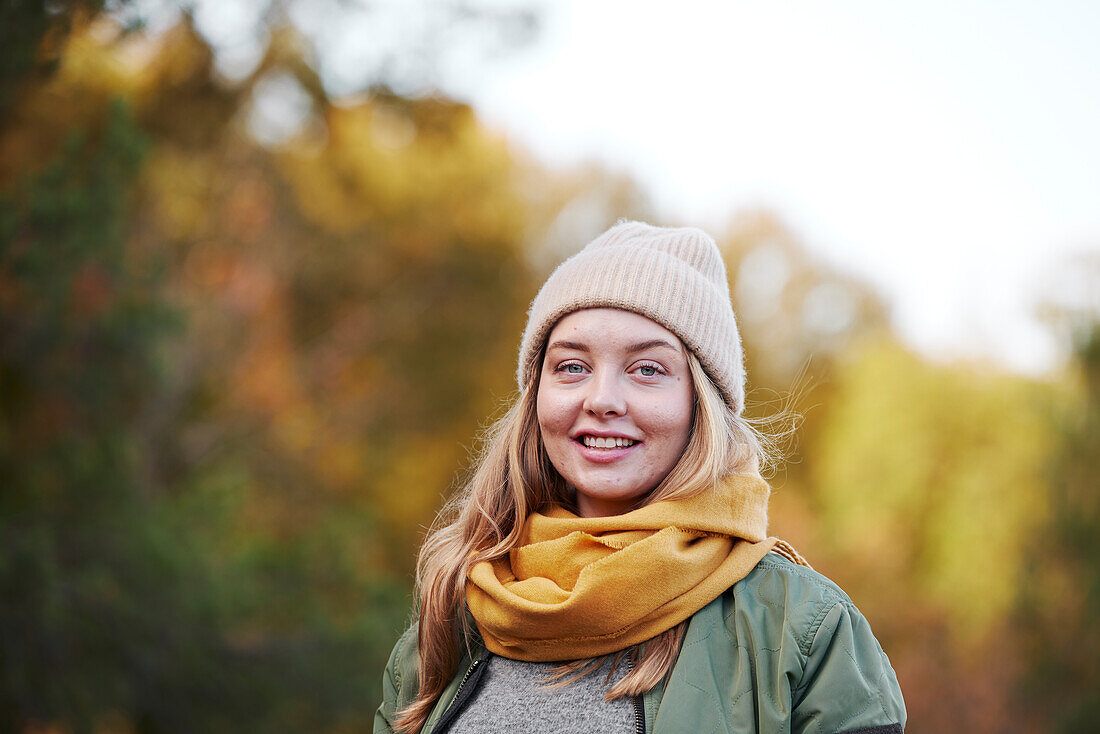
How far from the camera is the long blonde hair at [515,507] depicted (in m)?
2.06

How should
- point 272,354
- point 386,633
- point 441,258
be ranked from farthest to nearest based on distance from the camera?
point 441,258 < point 272,354 < point 386,633

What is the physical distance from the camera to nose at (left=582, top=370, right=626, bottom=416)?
2107mm

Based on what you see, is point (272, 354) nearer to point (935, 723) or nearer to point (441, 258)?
point (441, 258)

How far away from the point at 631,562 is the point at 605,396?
13.1 inches

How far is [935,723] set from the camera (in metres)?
16.8

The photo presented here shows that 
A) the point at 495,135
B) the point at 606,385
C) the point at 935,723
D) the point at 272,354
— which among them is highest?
the point at 495,135

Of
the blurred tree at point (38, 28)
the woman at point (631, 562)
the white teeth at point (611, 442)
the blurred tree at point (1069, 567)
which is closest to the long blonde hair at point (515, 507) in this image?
the woman at point (631, 562)

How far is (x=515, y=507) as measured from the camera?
7.87 ft

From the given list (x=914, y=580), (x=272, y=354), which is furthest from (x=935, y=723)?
(x=272, y=354)

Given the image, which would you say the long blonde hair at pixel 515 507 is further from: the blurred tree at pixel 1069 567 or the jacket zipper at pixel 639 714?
the blurred tree at pixel 1069 567

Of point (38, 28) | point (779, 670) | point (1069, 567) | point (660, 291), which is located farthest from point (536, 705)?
point (1069, 567)

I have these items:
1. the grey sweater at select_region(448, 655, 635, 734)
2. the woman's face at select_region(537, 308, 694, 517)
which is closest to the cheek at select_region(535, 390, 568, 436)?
the woman's face at select_region(537, 308, 694, 517)

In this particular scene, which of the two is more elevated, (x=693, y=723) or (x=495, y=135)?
(x=495, y=135)

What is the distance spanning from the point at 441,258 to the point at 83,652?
8.83m
